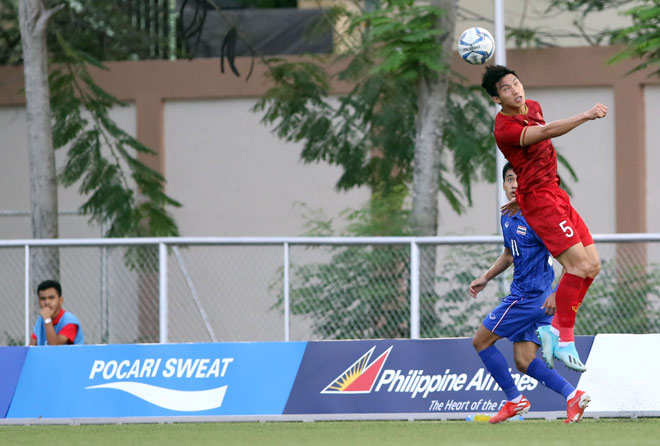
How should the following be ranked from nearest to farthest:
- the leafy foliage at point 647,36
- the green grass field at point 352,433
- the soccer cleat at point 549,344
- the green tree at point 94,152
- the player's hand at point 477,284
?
the green grass field at point 352,433 < the soccer cleat at point 549,344 < the player's hand at point 477,284 < the leafy foliage at point 647,36 < the green tree at point 94,152

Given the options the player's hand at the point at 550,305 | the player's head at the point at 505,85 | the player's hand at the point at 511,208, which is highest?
the player's head at the point at 505,85

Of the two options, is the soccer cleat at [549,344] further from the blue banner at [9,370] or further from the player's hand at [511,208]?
the blue banner at [9,370]

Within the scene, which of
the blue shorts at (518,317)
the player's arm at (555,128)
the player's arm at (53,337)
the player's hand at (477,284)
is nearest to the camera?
the player's arm at (555,128)

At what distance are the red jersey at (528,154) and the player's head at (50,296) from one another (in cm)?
567

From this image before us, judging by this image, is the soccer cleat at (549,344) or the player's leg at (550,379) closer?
the soccer cleat at (549,344)

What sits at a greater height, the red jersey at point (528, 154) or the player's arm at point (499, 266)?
the red jersey at point (528, 154)

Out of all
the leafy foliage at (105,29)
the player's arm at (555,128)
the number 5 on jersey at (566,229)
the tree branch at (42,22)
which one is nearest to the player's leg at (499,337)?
the number 5 on jersey at (566,229)

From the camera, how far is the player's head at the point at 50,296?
11125 mm

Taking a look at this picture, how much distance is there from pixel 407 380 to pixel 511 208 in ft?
7.52

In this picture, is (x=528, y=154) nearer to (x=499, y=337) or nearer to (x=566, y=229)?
(x=566, y=229)

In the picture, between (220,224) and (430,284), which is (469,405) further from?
(220,224)

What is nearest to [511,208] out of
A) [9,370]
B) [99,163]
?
[9,370]

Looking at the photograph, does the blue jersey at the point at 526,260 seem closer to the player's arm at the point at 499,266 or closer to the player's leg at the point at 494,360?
the player's arm at the point at 499,266

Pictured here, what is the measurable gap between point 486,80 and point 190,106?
11595mm
